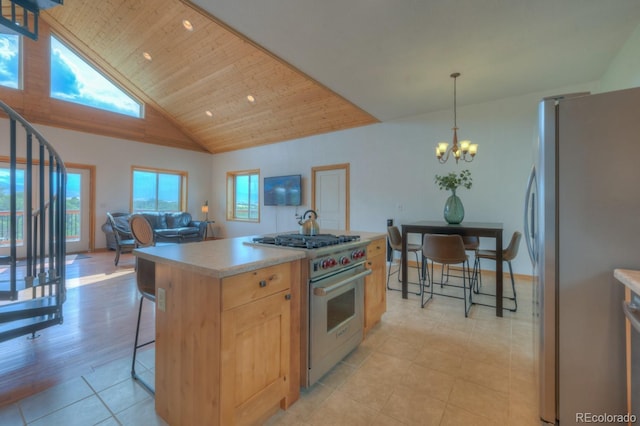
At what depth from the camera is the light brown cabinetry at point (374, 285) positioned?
2266 mm

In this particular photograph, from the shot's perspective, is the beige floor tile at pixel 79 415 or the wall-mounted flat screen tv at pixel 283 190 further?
the wall-mounted flat screen tv at pixel 283 190

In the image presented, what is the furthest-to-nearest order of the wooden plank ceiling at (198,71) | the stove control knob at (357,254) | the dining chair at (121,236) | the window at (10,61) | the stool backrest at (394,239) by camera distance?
the window at (10,61) < the dining chair at (121,236) < the wooden plank ceiling at (198,71) < the stool backrest at (394,239) < the stove control knob at (357,254)

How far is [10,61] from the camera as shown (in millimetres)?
5340

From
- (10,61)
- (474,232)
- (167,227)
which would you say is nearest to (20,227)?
(167,227)

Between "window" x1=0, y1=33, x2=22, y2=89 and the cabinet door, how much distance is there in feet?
24.7

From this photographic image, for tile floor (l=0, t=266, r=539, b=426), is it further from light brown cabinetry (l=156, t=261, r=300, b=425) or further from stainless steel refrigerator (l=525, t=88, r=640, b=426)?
stainless steel refrigerator (l=525, t=88, r=640, b=426)

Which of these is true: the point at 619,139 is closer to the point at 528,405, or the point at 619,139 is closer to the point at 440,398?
the point at 528,405

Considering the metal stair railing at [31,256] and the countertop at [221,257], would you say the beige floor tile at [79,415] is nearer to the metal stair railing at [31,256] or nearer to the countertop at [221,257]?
the metal stair railing at [31,256]

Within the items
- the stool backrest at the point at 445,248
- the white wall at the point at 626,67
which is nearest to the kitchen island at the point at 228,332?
the stool backrest at the point at 445,248

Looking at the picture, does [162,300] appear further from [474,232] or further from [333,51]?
[333,51]

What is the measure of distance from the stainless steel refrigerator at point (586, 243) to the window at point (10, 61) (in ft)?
27.7

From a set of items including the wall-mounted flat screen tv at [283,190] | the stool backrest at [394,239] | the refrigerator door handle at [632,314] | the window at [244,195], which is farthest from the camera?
the window at [244,195]

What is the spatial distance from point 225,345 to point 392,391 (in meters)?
1.12

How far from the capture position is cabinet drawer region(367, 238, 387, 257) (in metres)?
2.29
